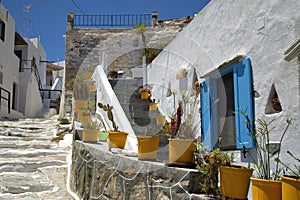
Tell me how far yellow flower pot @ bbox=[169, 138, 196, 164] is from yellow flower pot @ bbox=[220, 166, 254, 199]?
41 centimetres

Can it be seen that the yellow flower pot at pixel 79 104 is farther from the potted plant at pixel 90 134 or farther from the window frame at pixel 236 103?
the window frame at pixel 236 103

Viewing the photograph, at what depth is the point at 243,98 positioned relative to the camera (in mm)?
3611

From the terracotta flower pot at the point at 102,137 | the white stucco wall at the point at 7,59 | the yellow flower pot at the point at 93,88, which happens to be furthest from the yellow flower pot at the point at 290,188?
the white stucco wall at the point at 7,59

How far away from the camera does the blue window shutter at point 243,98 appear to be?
136 inches

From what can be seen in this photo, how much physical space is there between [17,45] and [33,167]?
14824 millimetres

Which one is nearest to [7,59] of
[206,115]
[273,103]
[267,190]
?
[206,115]

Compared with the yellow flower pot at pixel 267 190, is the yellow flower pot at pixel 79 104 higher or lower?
higher

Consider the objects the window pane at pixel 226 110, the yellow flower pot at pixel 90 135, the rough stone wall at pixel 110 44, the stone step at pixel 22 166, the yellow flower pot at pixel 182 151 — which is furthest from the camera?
the rough stone wall at pixel 110 44

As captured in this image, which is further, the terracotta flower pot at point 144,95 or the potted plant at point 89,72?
the potted plant at point 89,72

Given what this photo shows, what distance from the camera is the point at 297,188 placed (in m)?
1.94

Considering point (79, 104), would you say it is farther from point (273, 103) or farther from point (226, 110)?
point (273, 103)

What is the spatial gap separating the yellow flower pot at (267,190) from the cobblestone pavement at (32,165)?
2.92 m

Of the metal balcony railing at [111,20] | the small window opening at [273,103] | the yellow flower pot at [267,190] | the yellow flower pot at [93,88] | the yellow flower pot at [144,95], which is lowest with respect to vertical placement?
the yellow flower pot at [267,190]

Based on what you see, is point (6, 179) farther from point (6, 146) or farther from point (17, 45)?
point (17, 45)
